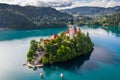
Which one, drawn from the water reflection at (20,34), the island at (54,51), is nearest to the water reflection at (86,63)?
the island at (54,51)

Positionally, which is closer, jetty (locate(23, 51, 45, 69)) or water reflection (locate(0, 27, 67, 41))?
jetty (locate(23, 51, 45, 69))

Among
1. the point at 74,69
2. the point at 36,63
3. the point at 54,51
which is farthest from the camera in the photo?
the point at 54,51

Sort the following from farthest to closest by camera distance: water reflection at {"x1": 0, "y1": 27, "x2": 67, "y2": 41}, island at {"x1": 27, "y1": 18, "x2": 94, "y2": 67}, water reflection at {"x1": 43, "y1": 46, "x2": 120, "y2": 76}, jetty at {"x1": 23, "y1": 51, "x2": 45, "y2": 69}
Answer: water reflection at {"x1": 0, "y1": 27, "x2": 67, "y2": 41} → island at {"x1": 27, "y1": 18, "x2": 94, "y2": 67} → jetty at {"x1": 23, "y1": 51, "x2": 45, "y2": 69} → water reflection at {"x1": 43, "y1": 46, "x2": 120, "y2": 76}

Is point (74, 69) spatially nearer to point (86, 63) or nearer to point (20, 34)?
point (86, 63)

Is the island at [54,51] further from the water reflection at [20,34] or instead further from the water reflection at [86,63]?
the water reflection at [20,34]

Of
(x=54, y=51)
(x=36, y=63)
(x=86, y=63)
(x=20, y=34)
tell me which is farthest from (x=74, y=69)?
(x=20, y=34)

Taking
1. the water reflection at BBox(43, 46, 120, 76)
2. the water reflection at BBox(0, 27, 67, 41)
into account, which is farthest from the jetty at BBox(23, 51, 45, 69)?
the water reflection at BBox(0, 27, 67, 41)

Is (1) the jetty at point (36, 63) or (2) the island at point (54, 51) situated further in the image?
(2) the island at point (54, 51)

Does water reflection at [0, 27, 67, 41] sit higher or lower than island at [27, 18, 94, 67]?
lower

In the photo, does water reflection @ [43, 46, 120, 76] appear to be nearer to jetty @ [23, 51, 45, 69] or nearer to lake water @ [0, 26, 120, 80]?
lake water @ [0, 26, 120, 80]

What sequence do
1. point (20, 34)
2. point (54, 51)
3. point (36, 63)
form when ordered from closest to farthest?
point (36, 63) → point (54, 51) → point (20, 34)

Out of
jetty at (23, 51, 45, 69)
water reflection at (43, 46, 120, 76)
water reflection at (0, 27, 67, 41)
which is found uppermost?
jetty at (23, 51, 45, 69)

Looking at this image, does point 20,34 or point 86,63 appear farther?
point 20,34

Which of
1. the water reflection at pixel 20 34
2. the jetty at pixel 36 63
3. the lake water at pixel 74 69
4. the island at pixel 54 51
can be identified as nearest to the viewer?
the lake water at pixel 74 69
